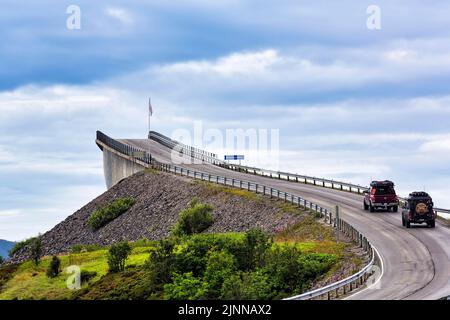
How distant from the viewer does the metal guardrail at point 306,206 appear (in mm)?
37312

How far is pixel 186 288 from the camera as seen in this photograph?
44.1 m

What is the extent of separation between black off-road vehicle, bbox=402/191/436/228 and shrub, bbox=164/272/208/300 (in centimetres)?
1959

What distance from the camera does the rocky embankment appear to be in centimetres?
7238

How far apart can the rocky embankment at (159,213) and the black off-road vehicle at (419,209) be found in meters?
10.0

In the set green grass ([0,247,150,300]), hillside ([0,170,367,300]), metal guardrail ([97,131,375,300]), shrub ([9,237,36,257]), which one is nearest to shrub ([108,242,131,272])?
green grass ([0,247,150,300])

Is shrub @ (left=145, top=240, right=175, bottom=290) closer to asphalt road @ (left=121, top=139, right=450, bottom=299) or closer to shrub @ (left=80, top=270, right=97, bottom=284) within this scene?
shrub @ (left=80, top=270, right=97, bottom=284)

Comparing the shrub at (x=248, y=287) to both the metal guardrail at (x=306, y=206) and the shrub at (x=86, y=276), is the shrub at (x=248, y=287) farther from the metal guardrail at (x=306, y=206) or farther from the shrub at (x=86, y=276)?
the shrub at (x=86, y=276)

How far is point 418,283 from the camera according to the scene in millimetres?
39656

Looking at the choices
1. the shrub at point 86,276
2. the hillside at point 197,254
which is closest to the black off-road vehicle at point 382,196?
the hillside at point 197,254

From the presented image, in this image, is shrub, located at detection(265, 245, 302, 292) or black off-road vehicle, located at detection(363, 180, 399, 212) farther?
black off-road vehicle, located at detection(363, 180, 399, 212)

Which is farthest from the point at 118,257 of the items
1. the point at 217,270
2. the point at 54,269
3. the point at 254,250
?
the point at 217,270
